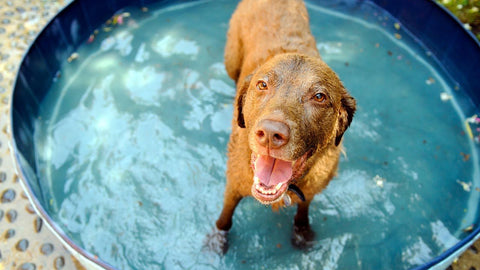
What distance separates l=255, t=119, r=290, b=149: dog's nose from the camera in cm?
219

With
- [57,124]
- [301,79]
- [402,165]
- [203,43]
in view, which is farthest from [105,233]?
[402,165]

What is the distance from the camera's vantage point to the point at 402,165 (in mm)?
5051

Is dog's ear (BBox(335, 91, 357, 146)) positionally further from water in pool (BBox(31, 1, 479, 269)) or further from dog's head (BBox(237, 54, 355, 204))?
water in pool (BBox(31, 1, 479, 269))

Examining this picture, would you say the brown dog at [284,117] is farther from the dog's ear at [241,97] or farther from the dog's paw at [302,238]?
the dog's paw at [302,238]

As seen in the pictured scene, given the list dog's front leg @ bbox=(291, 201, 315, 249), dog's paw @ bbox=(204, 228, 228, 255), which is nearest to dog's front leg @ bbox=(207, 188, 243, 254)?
dog's paw @ bbox=(204, 228, 228, 255)

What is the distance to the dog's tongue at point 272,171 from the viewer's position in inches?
105

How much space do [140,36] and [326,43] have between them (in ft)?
11.1

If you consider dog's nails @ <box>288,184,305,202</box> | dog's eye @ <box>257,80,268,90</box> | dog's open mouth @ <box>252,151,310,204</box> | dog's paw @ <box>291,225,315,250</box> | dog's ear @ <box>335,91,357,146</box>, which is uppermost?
dog's eye @ <box>257,80,268,90</box>

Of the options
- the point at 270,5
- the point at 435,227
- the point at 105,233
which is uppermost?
the point at 270,5

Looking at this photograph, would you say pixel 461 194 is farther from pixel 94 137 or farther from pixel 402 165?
pixel 94 137

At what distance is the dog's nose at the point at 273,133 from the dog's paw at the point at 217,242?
2298 mm

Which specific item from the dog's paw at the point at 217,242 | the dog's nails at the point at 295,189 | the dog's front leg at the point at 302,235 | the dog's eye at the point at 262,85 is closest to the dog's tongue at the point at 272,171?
the dog's nails at the point at 295,189

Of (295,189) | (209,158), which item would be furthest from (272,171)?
(209,158)

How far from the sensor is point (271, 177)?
2.67 meters
